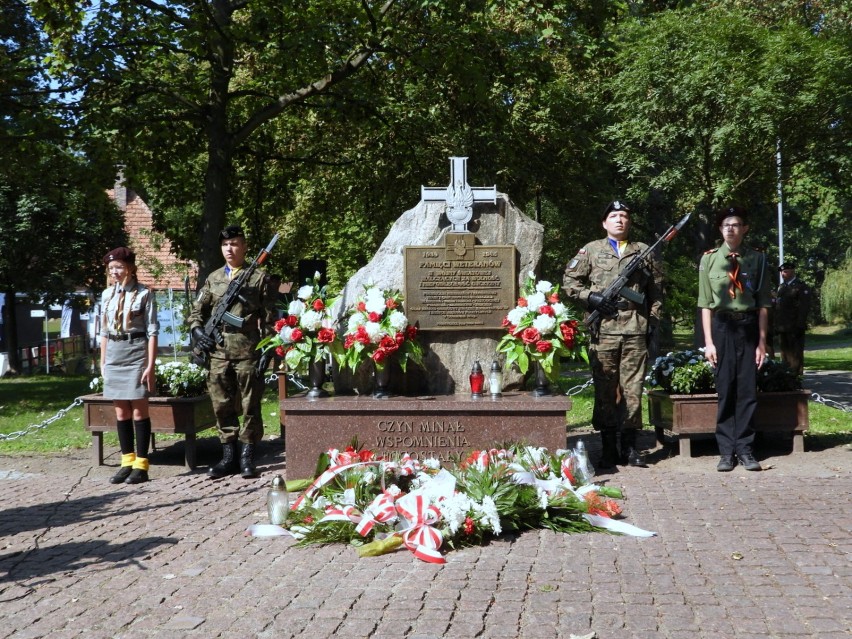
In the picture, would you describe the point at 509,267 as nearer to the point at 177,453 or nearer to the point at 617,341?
the point at 617,341

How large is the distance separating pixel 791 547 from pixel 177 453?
639 centimetres

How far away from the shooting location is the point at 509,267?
8.34 metres

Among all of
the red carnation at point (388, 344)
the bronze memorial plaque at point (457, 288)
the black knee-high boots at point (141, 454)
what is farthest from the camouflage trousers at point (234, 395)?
the bronze memorial plaque at point (457, 288)

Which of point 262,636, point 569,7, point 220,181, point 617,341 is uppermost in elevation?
point 569,7

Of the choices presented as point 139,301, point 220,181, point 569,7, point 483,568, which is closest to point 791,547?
point 483,568

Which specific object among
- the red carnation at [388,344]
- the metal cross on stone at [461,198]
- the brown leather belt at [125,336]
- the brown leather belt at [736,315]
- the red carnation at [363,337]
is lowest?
the red carnation at [388,344]

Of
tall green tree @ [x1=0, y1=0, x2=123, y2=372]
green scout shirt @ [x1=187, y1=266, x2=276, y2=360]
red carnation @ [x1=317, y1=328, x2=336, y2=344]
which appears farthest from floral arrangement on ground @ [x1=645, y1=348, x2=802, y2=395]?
tall green tree @ [x1=0, y1=0, x2=123, y2=372]

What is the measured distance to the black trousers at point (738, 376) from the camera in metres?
8.16

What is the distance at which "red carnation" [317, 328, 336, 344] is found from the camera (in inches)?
311

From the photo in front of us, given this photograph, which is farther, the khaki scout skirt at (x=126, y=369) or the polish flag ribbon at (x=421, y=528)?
the khaki scout skirt at (x=126, y=369)

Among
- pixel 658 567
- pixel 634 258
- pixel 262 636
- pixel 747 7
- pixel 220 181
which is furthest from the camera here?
pixel 747 7

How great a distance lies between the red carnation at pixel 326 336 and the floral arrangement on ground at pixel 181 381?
6.01 ft

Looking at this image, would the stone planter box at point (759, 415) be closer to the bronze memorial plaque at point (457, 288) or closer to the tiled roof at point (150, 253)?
the bronze memorial plaque at point (457, 288)

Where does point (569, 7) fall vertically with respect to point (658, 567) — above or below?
above
